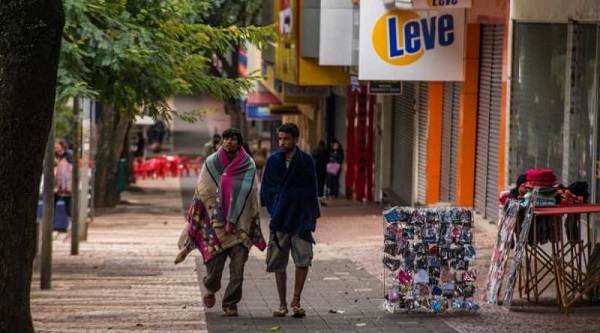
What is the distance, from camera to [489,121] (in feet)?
74.1

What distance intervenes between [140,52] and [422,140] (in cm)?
1202

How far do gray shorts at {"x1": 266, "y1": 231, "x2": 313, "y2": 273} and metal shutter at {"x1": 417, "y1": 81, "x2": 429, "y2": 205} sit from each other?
14.8 metres

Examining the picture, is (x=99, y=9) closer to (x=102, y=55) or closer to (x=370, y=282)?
(x=102, y=55)

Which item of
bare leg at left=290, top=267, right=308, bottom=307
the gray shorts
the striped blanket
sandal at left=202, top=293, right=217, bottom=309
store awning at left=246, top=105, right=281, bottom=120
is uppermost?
store awning at left=246, top=105, right=281, bottom=120

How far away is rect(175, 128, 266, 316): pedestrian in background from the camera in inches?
488

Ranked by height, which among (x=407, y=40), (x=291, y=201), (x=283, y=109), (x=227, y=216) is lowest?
(x=227, y=216)

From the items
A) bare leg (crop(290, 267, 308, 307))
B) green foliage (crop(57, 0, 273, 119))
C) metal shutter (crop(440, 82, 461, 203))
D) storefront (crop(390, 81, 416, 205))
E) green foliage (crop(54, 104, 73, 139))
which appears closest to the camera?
bare leg (crop(290, 267, 308, 307))

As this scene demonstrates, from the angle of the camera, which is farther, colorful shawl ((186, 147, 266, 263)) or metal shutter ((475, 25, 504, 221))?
metal shutter ((475, 25, 504, 221))

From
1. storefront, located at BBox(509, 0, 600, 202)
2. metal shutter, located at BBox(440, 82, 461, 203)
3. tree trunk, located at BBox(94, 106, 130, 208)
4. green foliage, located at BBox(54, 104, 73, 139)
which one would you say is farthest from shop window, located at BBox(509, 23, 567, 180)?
green foliage, located at BBox(54, 104, 73, 139)

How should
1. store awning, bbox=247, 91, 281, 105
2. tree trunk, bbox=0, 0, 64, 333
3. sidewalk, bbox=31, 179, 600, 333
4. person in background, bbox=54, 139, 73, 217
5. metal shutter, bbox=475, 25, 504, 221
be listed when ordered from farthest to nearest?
store awning, bbox=247, 91, 281, 105 < person in background, bbox=54, 139, 73, 217 < metal shutter, bbox=475, 25, 504, 221 < sidewalk, bbox=31, 179, 600, 333 < tree trunk, bbox=0, 0, 64, 333

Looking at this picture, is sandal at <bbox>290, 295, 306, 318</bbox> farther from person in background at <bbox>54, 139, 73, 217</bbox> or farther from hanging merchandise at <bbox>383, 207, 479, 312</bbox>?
person in background at <bbox>54, 139, 73, 217</bbox>

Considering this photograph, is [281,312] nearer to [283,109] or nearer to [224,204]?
[224,204]

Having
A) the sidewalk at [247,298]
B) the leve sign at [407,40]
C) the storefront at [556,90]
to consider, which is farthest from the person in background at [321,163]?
the storefront at [556,90]

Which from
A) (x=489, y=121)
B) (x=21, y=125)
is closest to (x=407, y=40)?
(x=489, y=121)
